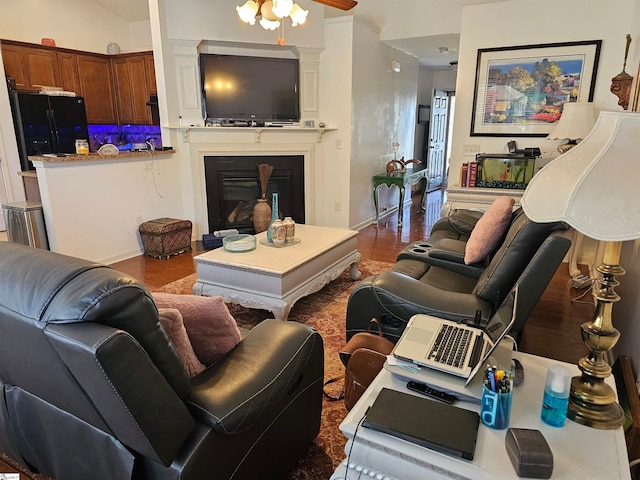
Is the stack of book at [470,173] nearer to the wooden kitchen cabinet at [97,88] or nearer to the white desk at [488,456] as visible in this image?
the white desk at [488,456]

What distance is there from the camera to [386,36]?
17.9ft

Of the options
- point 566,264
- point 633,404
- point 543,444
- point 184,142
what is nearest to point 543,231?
point 633,404

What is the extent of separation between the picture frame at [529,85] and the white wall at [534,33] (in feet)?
0.20

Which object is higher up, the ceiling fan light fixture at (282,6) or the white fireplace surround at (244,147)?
the ceiling fan light fixture at (282,6)

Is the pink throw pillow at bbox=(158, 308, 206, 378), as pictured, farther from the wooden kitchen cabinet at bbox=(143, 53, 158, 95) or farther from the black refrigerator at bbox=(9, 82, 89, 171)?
the wooden kitchen cabinet at bbox=(143, 53, 158, 95)

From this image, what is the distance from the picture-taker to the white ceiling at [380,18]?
5199 mm

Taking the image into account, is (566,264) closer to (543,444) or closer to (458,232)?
(458,232)

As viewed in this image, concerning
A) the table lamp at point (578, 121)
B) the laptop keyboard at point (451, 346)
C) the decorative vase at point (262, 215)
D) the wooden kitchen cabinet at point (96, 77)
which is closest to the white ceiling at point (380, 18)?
the wooden kitchen cabinet at point (96, 77)

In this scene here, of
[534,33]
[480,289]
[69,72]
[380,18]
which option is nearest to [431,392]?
[480,289]

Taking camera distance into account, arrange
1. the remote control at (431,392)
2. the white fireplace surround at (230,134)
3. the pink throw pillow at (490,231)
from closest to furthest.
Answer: the remote control at (431,392)
the pink throw pillow at (490,231)
the white fireplace surround at (230,134)

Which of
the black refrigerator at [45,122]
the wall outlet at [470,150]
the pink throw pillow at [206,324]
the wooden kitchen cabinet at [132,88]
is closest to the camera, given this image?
the pink throw pillow at [206,324]

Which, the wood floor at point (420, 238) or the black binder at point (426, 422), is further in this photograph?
the wood floor at point (420, 238)

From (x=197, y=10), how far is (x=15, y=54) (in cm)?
250

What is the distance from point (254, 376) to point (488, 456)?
69cm
